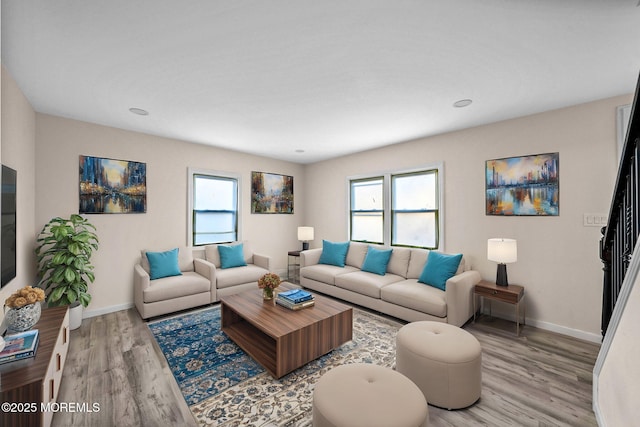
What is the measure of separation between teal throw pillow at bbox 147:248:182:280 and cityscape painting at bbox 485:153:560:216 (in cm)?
449

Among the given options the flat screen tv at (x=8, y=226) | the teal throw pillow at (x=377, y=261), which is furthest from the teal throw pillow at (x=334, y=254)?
the flat screen tv at (x=8, y=226)

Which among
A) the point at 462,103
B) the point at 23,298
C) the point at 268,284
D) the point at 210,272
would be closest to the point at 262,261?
the point at 210,272

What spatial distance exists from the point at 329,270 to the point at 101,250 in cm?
328

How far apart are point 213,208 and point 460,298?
162 inches

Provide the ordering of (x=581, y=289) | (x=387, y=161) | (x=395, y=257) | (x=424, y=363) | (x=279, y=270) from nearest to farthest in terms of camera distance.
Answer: (x=424, y=363), (x=581, y=289), (x=395, y=257), (x=387, y=161), (x=279, y=270)

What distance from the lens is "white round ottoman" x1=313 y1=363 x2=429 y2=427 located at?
1.26 meters

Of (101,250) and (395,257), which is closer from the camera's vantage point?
(101,250)

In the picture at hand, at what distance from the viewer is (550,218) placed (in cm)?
303

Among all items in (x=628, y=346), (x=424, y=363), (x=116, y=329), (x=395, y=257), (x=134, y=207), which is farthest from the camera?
(x=395, y=257)

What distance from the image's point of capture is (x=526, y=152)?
3.19m

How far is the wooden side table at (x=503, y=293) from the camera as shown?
2881 mm

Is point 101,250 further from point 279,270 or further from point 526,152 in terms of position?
point 526,152

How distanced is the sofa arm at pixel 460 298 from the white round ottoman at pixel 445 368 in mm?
962

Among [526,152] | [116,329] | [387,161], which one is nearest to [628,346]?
[526,152]
